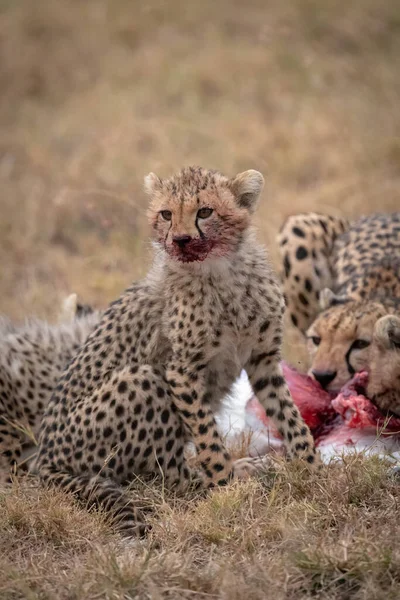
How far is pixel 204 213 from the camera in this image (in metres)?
3.78

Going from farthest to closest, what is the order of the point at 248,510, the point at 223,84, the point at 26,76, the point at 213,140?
the point at 26,76
the point at 223,84
the point at 213,140
the point at 248,510

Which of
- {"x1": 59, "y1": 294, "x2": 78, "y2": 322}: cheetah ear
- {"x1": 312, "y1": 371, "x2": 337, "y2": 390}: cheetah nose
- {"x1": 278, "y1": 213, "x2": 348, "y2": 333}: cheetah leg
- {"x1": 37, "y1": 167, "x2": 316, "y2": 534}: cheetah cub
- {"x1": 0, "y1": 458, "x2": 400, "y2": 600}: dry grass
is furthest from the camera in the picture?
{"x1": 278, "y1": 213, "x2": 348, "y2": 333}: cheetah leg

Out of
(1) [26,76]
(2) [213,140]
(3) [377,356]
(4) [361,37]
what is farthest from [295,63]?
(3) [377,356]

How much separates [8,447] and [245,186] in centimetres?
160

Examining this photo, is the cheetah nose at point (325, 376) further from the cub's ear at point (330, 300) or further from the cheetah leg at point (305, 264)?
the cheetah leg at point (305, 264)

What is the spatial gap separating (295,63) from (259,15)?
131cm

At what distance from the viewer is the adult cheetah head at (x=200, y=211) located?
374 centimetres

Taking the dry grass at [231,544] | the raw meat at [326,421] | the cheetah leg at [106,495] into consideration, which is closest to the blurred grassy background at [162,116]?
the raw meat at [326,421]

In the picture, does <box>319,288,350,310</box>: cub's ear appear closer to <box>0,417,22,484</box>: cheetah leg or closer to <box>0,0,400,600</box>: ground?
<box>0,0,400,600</box>: ground

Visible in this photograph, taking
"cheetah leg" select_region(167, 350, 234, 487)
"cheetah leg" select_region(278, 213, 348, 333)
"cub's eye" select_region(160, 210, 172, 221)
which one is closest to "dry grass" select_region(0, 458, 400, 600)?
"cheetah leg" select_region(167, 350, 234, 487)

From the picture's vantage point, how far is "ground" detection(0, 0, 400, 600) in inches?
120

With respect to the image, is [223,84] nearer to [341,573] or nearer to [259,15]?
[259,15]

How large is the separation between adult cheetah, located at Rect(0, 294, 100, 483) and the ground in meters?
0.78

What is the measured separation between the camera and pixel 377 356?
14.1 feet
